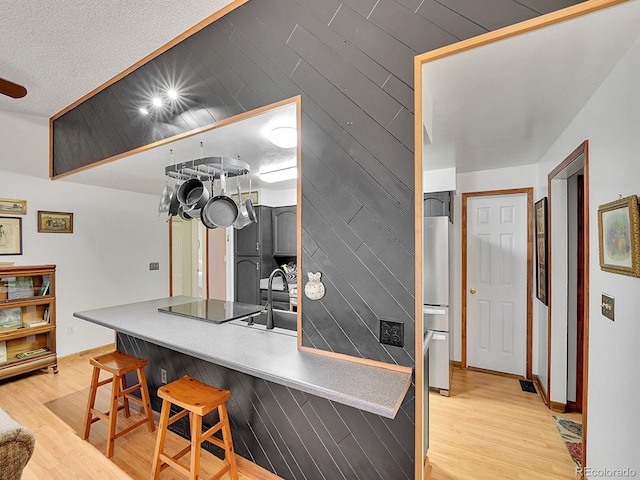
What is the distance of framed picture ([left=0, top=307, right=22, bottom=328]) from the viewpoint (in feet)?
10.2

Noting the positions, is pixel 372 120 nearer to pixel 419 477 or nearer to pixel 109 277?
pixel 419 477

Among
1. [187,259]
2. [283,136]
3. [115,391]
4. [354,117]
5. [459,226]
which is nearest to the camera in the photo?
[354,117]

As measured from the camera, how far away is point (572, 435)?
7.29 ft

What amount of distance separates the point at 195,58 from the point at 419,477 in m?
2.70

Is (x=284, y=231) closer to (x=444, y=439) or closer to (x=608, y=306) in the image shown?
(x=444, y=439)

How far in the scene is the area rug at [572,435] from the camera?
201 centimetres

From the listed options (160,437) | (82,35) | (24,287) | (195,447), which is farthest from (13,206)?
(195,447)

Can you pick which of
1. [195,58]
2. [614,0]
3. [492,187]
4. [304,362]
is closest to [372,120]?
[614,0]

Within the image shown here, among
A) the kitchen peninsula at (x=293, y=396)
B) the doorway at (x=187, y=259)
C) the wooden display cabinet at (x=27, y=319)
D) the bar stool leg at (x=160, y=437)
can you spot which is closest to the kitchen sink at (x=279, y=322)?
the kitchen peninsula at (x=293, y=396)

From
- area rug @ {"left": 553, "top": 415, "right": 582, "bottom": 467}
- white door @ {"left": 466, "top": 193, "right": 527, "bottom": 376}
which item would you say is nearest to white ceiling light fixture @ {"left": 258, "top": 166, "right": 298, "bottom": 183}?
white door @ {"left": 466, "top": 193, "right": 527, "bottom": 376}

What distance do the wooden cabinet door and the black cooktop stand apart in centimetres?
89

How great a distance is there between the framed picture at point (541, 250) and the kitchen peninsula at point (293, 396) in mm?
2204

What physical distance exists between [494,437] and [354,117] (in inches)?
96.6

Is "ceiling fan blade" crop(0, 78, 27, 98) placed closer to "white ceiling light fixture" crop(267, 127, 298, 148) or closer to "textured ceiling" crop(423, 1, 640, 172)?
"white ceiling light fixture" crop(267, 127, 298, 148)
